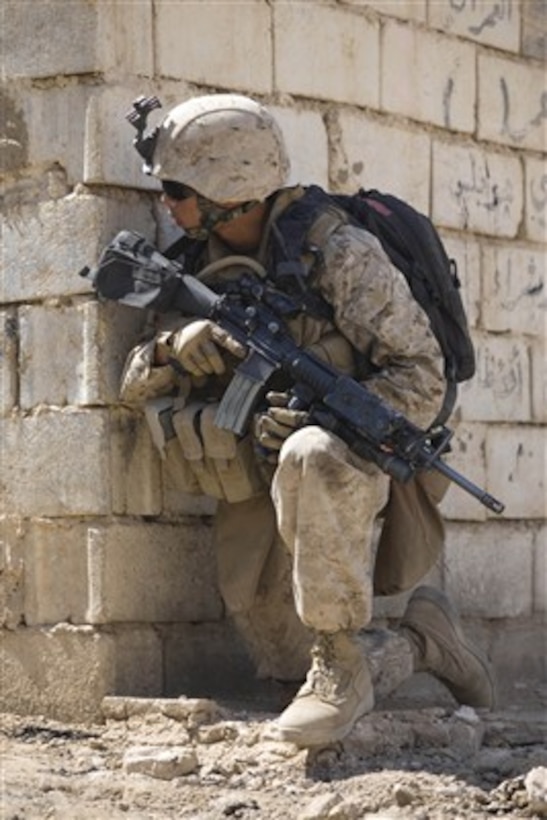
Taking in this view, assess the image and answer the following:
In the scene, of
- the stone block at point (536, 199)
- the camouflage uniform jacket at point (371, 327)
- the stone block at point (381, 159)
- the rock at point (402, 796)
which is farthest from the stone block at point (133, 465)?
the stone block at point (536, 199)

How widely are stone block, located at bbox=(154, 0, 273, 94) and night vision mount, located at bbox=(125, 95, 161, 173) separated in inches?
15.0

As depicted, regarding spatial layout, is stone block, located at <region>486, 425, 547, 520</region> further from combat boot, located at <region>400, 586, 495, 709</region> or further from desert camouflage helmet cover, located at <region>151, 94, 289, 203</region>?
desert camouflage helmet cover, located at <region>151, 94, 289, 203</region>

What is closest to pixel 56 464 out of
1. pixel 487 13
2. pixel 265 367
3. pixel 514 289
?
pixel 265 367

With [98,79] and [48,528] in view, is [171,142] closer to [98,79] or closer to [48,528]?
[98,79]

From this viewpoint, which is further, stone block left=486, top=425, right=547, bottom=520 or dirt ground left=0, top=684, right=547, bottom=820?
stone block left=486, top=425, right=547, bottom=520

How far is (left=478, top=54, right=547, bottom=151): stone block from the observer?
24.3 feet

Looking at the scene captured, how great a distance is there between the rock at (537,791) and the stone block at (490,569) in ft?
6.30

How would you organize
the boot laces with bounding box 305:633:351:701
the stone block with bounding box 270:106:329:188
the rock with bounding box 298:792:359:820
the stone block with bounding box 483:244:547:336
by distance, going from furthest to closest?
the stone block with bounding box 483:244:547:336, the stone block with bounding box 270:106:329:188, the boot laces with bounding box 305:633:351:701, the rock with bounding box 298:792:359:820

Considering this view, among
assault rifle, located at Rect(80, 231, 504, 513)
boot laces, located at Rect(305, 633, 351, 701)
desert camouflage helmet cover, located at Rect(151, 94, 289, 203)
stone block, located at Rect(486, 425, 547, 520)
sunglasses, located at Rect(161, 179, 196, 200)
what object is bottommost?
boot laces, located at Rect(305, 633, 351, 701)

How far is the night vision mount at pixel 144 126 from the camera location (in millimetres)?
5840

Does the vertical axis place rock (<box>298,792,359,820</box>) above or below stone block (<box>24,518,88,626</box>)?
below

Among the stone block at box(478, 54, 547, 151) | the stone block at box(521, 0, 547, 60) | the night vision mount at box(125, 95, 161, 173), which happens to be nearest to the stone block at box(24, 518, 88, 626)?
the night vision mount at box(125, 95, 161, 173)

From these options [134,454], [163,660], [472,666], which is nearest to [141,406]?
[134,454]

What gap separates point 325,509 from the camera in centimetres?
548
